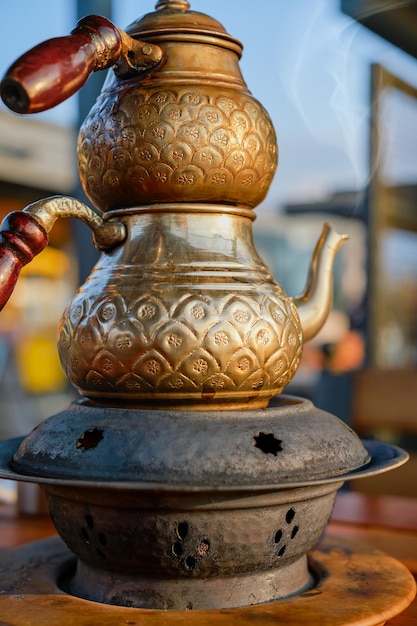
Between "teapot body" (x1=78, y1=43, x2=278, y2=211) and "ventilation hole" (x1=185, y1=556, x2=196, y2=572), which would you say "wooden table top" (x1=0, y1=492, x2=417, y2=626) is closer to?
"ventilation hole" (x1=185, y1=556, x2=196, y2=572)

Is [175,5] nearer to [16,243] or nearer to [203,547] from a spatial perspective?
[16,243]

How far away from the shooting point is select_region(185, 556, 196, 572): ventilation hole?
3.01 feet

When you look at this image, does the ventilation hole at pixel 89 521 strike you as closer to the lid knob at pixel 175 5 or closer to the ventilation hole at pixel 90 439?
the ventilation hole at pixel 90 439

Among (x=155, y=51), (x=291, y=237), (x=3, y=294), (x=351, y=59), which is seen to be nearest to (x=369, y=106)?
(x=351, y=59)

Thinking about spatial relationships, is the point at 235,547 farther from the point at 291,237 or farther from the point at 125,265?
the point at 291,237

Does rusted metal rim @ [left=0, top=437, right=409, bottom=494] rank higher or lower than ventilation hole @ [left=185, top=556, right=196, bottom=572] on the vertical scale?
higher

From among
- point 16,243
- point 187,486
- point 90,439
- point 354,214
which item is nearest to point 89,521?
point 90,439

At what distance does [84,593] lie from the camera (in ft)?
3.30

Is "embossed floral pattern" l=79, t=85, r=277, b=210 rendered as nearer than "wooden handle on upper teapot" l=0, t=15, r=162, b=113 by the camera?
No

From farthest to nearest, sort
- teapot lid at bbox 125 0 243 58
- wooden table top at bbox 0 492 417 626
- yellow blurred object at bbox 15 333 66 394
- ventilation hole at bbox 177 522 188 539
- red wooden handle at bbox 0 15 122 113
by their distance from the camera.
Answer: yellow blurred object at bbox 15 333 66 394, wooden table top at bbox 0 492 417 626, teapot lid at bbox 125 0 243 58, ventilation hole at bbox 177 522 188 539, red wooden handle at bbox 0 15 122 113

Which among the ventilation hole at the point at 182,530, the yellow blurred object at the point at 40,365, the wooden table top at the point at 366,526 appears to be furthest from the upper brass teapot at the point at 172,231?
the yellow blurred object at the point at 40,365

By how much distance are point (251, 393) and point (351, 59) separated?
2.82 meters

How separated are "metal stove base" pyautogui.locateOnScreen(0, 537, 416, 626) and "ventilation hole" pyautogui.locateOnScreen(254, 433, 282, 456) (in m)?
0.19

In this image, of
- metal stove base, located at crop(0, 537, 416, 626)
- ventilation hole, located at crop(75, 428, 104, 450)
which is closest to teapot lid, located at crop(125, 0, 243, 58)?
ventilation hole, located at crop(75, 428, 104, 450)
